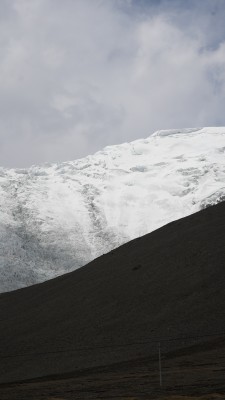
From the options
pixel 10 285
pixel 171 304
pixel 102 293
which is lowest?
pixel 171 304

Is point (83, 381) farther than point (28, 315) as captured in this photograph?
No

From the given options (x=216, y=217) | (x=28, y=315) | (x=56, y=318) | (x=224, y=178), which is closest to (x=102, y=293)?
(x=56, y=318)

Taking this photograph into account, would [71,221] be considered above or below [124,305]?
above

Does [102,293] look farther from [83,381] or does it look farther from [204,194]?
[204,194]

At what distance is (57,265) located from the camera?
15262 cm

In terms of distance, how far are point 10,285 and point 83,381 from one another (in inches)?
4523

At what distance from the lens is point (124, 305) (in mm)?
44844

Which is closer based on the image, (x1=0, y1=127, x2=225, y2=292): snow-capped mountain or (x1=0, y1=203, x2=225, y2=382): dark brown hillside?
(x1=0, y1=203, x2=225, y2=382): dark brown hillside

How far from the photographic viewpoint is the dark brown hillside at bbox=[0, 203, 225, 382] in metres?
37.0

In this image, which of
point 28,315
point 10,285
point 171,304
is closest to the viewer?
point 171,304

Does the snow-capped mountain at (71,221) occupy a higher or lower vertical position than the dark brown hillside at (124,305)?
higher

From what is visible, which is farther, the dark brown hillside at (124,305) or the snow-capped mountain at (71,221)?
the snow-capped mountain at (71,221)

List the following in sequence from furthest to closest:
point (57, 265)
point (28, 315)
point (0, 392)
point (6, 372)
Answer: point (57, 265) → point (28, 315) → point (6, 372) → point (0, 392)

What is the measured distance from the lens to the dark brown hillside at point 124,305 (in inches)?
1457
